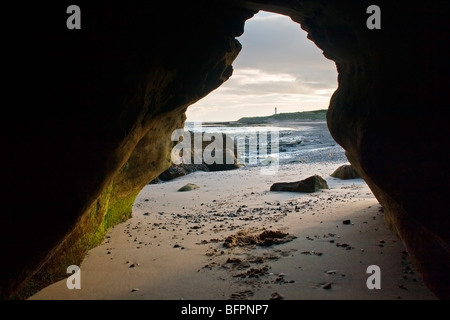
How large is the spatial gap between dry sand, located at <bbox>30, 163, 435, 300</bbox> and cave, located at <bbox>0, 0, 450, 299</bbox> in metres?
0.64

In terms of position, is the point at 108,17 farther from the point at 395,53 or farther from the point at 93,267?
the point at 93,267

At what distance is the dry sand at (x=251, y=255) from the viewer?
3.99m

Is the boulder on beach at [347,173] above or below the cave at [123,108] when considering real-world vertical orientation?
below

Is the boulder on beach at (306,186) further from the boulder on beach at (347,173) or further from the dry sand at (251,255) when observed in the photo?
the boulder on beach at (347,173)

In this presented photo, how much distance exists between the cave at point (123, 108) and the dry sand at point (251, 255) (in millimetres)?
643

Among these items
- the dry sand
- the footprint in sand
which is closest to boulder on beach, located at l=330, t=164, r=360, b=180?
the dry sand

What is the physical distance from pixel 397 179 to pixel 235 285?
204cm

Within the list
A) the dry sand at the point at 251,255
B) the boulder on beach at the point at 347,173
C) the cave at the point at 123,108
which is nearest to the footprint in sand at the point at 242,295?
the dry sand at the point at 251,255

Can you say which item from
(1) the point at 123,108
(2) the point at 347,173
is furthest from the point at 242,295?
(2) the point at 347,173

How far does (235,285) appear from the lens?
413cm

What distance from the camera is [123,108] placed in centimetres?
364

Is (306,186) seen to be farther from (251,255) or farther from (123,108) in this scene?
(123,108)

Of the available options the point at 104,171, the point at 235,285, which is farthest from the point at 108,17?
the point at 235,285

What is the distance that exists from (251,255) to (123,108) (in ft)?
8.81
